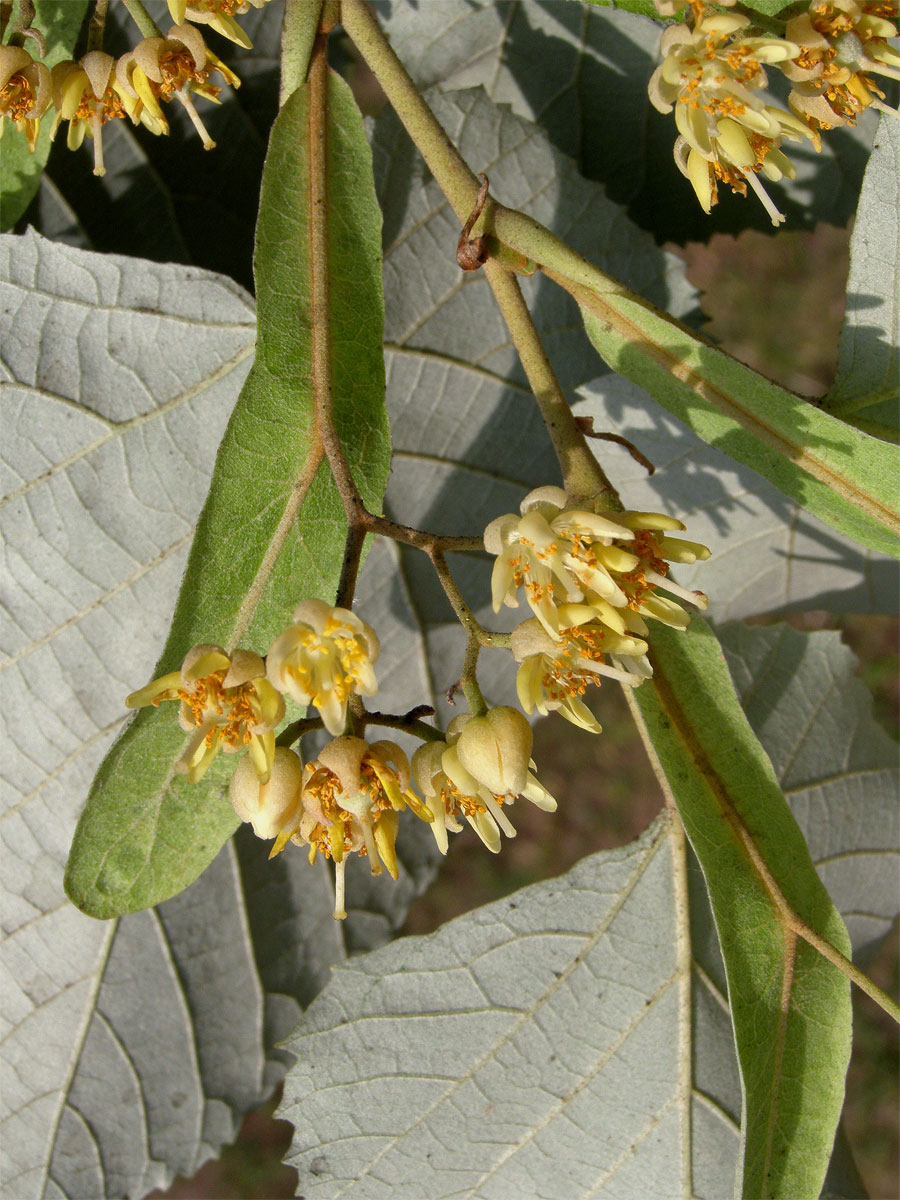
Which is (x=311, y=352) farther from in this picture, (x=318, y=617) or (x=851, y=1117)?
(x=851, y=1117)

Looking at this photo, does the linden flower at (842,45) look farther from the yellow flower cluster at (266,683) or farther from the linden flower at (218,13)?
the yellow flower cluster at (266,683)

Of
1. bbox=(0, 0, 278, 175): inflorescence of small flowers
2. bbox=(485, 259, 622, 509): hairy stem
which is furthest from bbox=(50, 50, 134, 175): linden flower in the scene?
bbox=(485, 259, 622, 509): hairy stem

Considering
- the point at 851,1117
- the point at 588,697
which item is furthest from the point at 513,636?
the point at 851,1117

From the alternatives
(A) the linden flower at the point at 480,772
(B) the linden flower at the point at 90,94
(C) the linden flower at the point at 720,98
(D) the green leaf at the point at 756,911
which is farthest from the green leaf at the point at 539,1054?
(B) the linden flower at the point at 90,94

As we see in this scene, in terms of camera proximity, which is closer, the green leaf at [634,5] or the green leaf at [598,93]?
the green leaf at [634,5]

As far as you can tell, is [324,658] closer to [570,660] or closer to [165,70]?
[570,660]

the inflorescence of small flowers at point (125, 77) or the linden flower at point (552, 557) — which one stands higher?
the inflorescence of small flowers at point (125, 77)

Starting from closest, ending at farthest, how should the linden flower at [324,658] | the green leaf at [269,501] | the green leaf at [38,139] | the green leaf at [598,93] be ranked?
the linden flower at [324,658] → the green leaf at [269,501] → the green leaf at [38,139] → the green leaf at [598,93]
